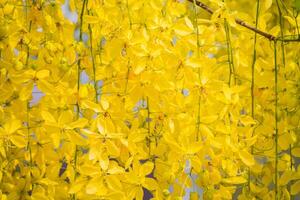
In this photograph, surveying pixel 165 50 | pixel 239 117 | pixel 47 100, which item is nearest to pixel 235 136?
pixel 239 117

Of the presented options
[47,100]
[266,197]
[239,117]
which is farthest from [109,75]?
[266,197]

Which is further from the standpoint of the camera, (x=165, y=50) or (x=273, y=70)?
(x=273, y=70)

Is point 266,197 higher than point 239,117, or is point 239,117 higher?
point 239,117

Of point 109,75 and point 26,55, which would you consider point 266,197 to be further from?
point 26,55

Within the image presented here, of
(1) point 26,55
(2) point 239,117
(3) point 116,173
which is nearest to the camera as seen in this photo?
(3) point 116,173

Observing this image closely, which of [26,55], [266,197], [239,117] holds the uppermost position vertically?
[26,55]

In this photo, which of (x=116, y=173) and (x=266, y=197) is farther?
(x=266, y=197)

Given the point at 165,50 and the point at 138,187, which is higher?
the point at 165,50

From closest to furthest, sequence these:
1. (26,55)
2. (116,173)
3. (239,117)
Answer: (116,173) < (239,117) < (26,55)

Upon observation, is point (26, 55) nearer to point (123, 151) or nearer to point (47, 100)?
point (47, 100)
